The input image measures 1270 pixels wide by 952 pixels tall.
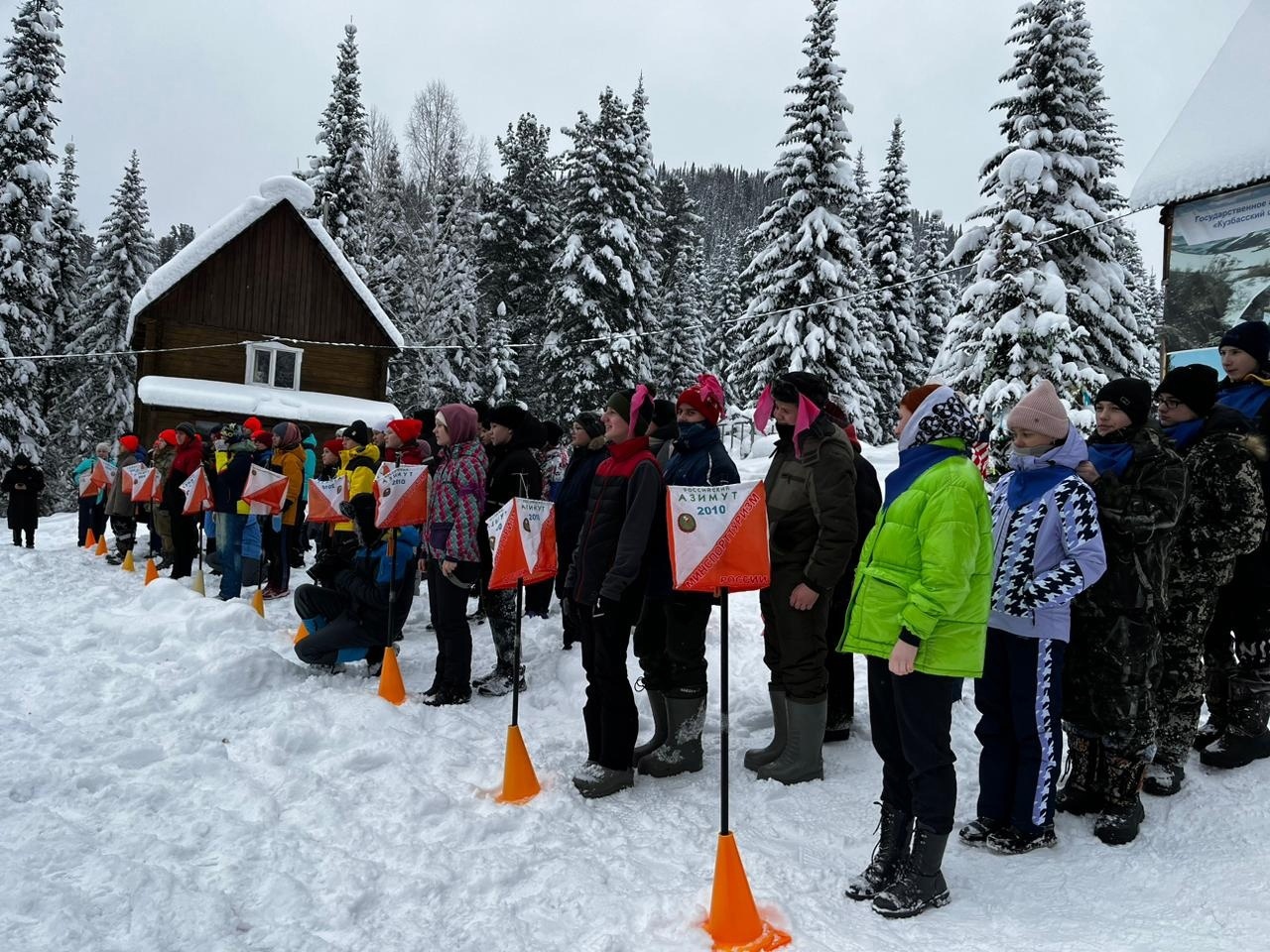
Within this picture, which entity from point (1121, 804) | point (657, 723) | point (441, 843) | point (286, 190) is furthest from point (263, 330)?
point (1121, 804)

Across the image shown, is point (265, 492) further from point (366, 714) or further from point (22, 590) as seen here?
point (366, 714)

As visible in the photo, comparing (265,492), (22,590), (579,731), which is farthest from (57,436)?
(579,731)

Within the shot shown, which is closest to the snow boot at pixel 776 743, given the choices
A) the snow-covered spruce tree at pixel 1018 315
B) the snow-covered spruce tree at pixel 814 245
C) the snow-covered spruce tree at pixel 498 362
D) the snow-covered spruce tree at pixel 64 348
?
the snow-covered spruce tree at pixel 1018 315

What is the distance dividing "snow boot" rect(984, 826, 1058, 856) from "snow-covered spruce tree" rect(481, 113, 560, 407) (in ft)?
104

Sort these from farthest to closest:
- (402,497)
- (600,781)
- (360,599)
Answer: (360,599) < (402,497) < (600,781)

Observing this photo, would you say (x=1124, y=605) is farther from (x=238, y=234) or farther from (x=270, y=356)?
(x=238, y=234)

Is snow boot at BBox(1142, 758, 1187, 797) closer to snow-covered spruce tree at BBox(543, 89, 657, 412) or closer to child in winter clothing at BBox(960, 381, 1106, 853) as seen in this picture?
child in winter clothing at BBox(960, 381, 1106, 853)

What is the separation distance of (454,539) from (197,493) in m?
6.22

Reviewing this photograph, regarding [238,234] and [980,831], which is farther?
[238,234]

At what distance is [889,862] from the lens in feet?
12.6

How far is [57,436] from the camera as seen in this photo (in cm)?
3625

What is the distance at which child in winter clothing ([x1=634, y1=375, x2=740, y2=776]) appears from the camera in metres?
5.18

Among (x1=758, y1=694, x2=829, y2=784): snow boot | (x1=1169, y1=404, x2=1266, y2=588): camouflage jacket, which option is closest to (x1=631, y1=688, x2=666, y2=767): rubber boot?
(x1=758, y1=694, x2=829, y2=784): snow boot

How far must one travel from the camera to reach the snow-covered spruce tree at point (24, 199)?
87.7 feet
